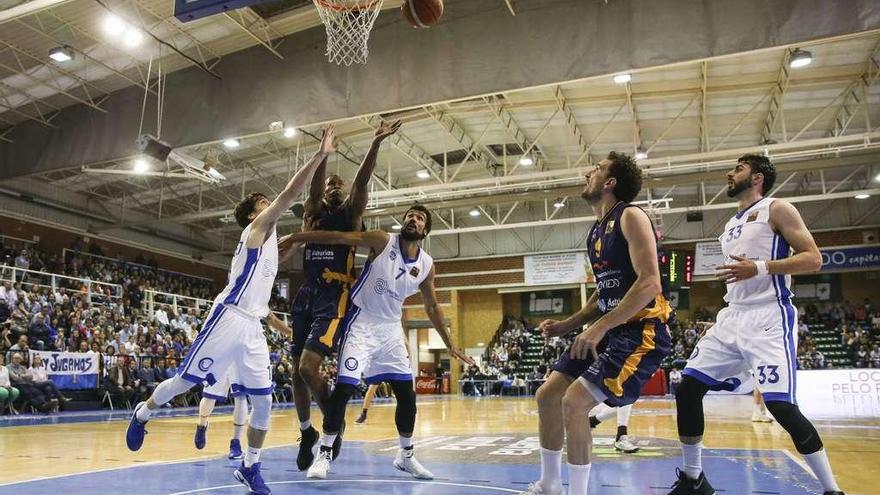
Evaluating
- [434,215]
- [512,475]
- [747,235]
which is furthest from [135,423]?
[434,215]

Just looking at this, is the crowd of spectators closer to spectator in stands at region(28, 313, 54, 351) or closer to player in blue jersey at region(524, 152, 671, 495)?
spectator in stands at region(28, 313, 54, 351)

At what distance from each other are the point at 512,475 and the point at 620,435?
188 cm

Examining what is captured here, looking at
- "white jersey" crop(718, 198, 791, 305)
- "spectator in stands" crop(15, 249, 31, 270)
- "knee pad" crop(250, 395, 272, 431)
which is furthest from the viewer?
"spectator in stands" crop(15, 249, 31, 270)

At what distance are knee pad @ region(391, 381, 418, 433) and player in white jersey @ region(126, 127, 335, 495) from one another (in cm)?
→ 113

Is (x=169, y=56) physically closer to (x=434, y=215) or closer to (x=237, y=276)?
(x=237, y=276)

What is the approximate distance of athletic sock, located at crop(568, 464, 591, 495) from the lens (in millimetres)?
3158

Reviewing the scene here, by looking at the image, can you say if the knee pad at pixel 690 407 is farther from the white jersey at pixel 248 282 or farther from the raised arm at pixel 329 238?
the white jersey at pixel 248 282

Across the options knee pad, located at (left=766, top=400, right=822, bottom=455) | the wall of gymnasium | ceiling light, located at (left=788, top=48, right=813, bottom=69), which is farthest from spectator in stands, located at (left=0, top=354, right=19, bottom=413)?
ceiling light, located at (left=788, top=48, right=813, bottom=69)

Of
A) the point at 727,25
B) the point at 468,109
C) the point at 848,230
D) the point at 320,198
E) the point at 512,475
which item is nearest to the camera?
the point at 512,475

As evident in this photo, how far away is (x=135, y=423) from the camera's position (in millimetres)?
4332

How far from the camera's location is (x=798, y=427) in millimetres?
3545

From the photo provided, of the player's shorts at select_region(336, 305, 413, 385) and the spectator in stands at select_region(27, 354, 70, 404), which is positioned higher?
the player's shorts at select_region(336, 305, 413, 385)

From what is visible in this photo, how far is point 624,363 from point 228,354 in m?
2.31

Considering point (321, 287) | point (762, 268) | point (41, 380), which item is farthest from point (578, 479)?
point (41, 380)
